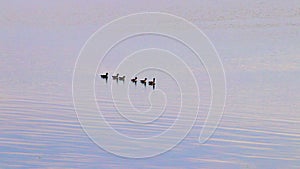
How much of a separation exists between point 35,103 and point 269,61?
7837mm

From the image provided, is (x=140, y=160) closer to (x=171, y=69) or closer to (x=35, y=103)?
(x=35, y=103)

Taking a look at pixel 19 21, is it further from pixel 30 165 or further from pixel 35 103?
pixel 30 165

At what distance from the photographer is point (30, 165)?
12.8 m

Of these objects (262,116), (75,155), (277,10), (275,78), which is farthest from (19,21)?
(75,155)

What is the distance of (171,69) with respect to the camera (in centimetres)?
2138

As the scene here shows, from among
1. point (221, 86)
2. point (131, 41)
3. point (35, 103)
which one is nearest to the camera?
point (35, 103)

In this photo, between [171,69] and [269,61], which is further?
[269,61]

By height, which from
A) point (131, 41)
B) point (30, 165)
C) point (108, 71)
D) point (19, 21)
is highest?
point (19, 21)

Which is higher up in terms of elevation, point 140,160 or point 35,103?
point 35,103

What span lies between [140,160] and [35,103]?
4.99m

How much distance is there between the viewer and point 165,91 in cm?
1903

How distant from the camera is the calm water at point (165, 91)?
13469 millimetres

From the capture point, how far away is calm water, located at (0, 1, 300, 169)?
13469 millimetres

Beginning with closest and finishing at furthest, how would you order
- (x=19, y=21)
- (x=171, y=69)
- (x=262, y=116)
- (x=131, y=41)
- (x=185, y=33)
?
(x=262, y=116), (x=171, y=69), (x=131, y=41), (x=185, y=33), (x=19, y=21)
